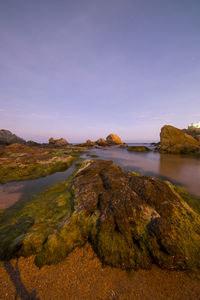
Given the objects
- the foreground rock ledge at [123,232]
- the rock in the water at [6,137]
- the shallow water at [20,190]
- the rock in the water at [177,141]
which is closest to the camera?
the foreground rock ledge at [123,232]

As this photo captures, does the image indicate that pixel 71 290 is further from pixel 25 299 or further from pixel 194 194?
pixel 194 194

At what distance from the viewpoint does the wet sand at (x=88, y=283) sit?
1796 mm

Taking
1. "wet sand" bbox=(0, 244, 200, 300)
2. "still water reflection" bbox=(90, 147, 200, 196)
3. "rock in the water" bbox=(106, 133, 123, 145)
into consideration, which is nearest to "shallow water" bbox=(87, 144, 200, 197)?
"still water reflection" bbox=(90, 147, 200, 196)

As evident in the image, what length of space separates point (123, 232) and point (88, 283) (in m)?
1.08

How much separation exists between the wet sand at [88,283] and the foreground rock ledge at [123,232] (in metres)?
0.15

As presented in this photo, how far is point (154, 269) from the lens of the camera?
213 centimetres

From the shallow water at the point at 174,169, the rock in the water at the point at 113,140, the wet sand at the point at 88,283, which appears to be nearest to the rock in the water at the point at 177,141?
the shallow water at the point at 174,169

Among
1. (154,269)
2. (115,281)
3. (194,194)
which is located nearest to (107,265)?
(115,281)

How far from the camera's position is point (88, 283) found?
1975 mm

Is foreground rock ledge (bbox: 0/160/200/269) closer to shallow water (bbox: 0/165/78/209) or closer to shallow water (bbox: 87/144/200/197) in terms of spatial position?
shallow water (bbox: 0/165/78/209)

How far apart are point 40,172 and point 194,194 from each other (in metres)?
10.4

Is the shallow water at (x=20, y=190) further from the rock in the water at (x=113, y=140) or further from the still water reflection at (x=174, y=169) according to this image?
the rock in the water at (x=113, y=140)

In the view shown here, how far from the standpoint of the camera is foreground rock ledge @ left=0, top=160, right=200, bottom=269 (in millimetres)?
2250

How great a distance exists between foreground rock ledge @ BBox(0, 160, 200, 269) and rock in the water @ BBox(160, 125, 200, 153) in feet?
82.4
